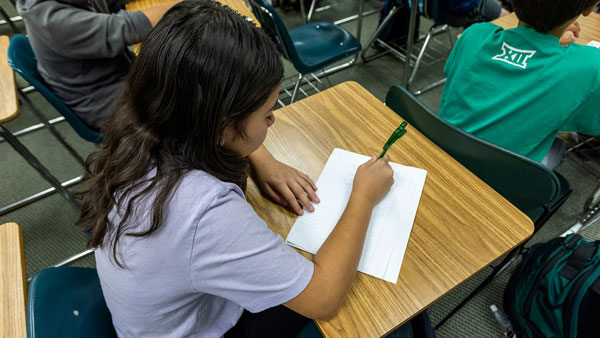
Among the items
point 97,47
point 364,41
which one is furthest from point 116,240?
point 364,41

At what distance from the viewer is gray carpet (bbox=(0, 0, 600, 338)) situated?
1.33 m

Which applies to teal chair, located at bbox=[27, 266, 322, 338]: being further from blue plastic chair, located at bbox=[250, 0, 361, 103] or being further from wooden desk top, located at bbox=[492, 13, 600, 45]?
wooden desk top, located at bbox=[492, 13, 600, 45]

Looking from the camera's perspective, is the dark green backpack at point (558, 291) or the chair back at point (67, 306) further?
the dark green backpack at point (558, 291)

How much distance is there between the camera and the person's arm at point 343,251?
559mm

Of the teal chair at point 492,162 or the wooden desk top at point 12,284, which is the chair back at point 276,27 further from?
the wooden desk top at point 12,284

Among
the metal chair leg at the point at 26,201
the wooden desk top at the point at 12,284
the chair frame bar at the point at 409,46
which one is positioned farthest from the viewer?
the chair frame bar at the point at 409,46

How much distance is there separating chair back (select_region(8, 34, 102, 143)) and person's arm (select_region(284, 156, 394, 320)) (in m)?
1.10

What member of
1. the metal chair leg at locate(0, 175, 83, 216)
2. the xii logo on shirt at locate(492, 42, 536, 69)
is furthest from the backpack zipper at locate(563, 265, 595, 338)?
the metal chair leg at locate(0, 175, 83, 216)

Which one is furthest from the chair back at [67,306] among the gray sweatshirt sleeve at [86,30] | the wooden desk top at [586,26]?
the wooden desk top at [586,26]

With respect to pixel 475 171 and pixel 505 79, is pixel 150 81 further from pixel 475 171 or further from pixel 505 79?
pixel 505 79

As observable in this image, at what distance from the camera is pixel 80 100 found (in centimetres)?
132

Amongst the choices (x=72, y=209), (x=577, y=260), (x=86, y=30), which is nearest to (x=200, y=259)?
(x=86, y=30)

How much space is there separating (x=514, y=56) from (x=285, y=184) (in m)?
0.78

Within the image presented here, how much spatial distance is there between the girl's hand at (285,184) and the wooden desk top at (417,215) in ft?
0.09
